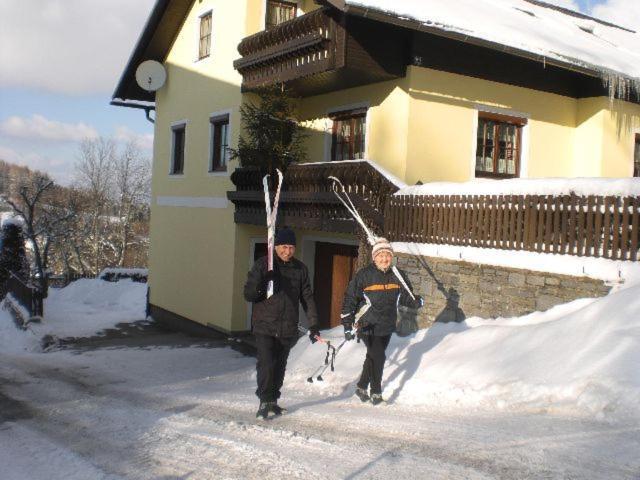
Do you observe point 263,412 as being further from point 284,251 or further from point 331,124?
point 331,124

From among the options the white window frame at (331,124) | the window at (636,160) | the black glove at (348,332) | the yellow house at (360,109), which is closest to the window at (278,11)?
the yellow house at (360,109)

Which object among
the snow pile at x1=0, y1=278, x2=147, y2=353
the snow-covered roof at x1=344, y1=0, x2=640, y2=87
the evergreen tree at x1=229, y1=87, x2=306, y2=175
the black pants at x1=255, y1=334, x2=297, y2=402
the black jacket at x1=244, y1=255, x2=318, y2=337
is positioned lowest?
the snow pile at x1=0, y1=278, x2=147, y2=353

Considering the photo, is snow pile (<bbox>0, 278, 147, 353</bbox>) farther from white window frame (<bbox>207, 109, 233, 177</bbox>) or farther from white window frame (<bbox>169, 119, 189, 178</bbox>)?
white window frame (<bbox>207, 109, 233, 177</bbox>)

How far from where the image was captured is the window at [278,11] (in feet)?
46.8

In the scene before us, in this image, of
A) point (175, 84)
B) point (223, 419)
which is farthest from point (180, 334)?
point (223, 419)

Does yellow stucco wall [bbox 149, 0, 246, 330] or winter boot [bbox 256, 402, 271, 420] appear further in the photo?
yellow stucco wall [bbox 149, 0, 246, 330]

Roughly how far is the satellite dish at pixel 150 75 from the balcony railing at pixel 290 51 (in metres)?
4.98

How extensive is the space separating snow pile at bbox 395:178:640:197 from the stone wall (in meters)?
0.96

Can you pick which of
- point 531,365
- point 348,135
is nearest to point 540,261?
point 531,365

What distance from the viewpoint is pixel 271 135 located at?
12539 millimetres

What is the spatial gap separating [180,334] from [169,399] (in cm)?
847

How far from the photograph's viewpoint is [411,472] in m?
4.26

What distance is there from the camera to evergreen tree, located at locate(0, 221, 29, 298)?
1875cm

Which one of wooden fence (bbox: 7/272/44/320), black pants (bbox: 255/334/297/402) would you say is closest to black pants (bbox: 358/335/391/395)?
black pants (bbox: 255/334/297/402)
